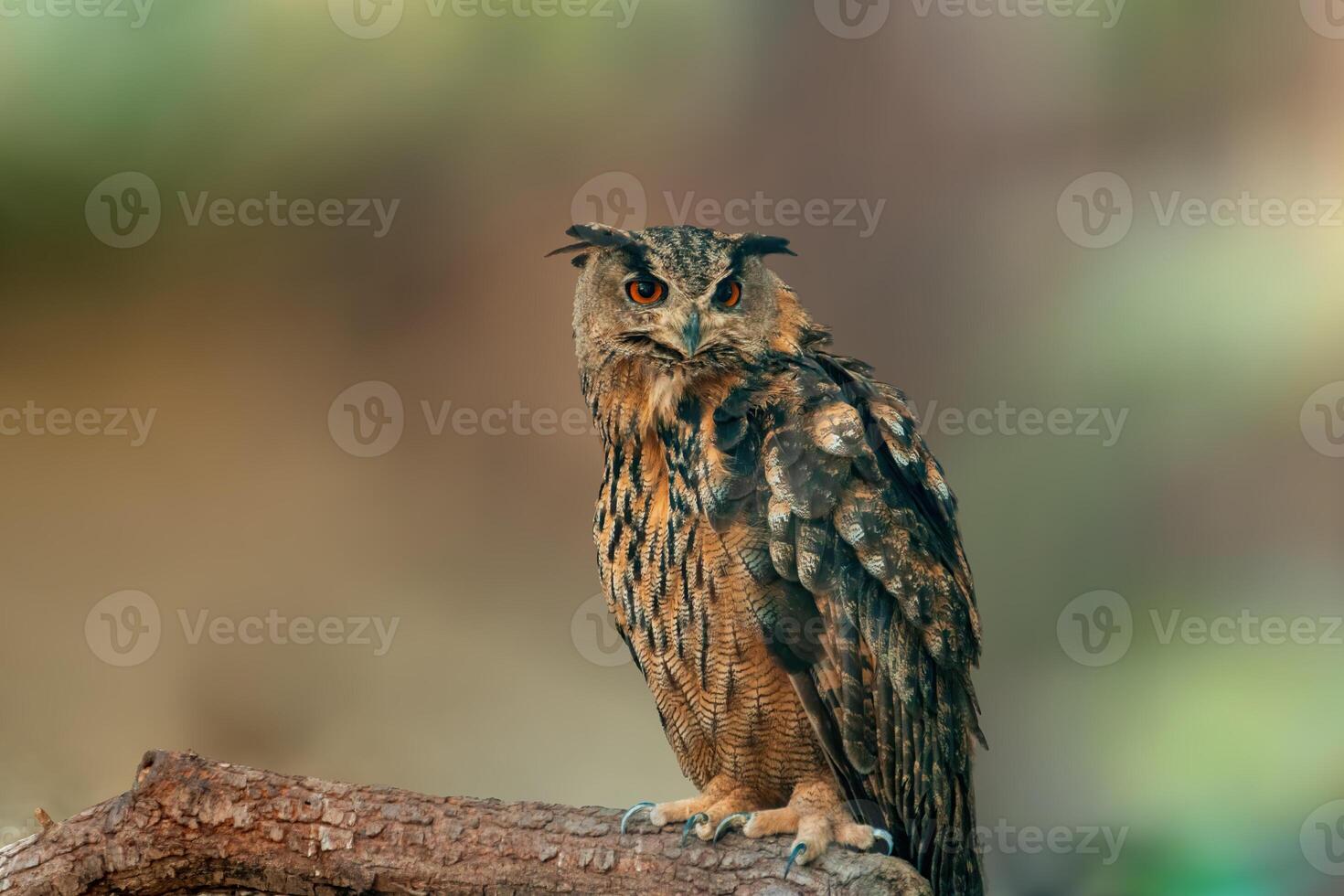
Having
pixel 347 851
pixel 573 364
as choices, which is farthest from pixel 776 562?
pixel 573 364

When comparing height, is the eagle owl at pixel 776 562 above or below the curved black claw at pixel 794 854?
above

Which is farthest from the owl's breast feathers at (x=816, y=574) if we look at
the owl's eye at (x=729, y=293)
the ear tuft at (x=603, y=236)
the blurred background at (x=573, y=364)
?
the blurred background at (x=573, y=364)

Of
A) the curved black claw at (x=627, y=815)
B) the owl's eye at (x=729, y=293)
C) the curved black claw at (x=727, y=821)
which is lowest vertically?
the curved black claw at (x=727, y=821)

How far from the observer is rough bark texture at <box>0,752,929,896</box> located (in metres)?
1.58

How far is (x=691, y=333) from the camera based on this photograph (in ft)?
5.41

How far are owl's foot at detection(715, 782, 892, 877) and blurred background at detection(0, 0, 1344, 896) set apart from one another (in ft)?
3.29

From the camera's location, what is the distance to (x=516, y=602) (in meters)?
2.71

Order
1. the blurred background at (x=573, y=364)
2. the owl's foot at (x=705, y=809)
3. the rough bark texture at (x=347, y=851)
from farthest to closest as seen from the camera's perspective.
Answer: the blurred background at (x=573, y=364)
the owl's foot at (x=705, y=809)
the rough bark texture at (x=347, y=851)

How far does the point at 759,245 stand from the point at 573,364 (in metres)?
1.01

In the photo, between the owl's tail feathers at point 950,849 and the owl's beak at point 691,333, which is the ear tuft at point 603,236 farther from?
the owl's tail feathers at point 950,849

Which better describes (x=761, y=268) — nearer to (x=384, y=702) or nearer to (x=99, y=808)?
(x=99, y=808)

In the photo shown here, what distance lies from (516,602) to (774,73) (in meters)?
1.54

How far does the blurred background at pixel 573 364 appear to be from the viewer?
2.59 metres

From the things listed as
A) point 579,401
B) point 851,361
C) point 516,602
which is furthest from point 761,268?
point 516,602
